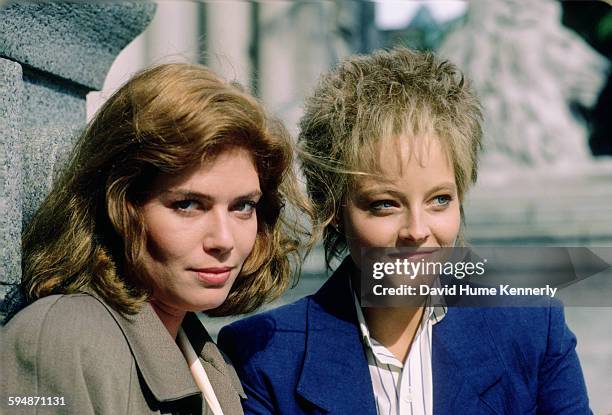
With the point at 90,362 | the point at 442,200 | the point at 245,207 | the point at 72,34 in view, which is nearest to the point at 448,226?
the point at 442,200

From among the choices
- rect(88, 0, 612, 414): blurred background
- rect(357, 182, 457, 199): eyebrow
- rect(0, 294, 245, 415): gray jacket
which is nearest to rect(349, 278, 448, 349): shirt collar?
rect(357, 182, 457, 199): eyebrow

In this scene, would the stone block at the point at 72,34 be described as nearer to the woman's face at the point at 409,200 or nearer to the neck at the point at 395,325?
the woman's face at the point at 409,200

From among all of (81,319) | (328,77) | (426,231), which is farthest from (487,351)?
(81,319)

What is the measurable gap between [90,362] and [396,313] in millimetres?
847

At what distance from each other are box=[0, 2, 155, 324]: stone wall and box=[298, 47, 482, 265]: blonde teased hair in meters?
0.67

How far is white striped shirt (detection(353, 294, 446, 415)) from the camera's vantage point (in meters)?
2.16

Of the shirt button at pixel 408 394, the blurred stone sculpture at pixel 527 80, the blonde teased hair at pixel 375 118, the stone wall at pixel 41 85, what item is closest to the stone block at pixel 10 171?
the stone wall at pixel 41 85

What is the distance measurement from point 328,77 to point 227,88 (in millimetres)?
474

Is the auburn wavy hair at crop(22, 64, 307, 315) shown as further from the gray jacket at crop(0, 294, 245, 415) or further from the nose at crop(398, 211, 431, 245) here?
the nose at crop(398, 211, 431, 245)

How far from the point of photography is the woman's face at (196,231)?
189 centimetres

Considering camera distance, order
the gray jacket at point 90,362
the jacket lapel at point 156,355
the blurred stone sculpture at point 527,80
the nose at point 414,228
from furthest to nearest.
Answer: the blurred stone sculpture at point 527,80
the nose at point 414,228
the jacket lapel at point 156,355
the gray jacket at point 90,362

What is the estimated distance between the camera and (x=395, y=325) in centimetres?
228

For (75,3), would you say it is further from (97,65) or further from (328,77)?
(328,77)

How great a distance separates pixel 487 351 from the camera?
2229mm
